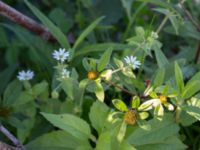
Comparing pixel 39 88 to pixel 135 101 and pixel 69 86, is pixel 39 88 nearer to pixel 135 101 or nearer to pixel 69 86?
pixel 69 86

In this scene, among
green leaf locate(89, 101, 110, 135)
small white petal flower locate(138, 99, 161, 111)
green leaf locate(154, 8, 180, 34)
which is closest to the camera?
small white petal flower locate(138, 99, 161, 111)

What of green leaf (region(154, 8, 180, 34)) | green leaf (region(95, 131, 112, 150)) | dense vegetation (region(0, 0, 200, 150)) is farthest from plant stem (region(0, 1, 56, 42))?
green leaf (region(95, 131, 112, 150))

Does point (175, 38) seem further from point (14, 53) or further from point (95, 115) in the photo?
point (95, 115)

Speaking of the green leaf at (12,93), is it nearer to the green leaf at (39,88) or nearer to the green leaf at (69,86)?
the green leaf at (39,88)

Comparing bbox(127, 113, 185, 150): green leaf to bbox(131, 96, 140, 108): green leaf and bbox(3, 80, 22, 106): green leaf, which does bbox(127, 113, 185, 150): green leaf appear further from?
bbox(3, 80, 22, 106): green leaf

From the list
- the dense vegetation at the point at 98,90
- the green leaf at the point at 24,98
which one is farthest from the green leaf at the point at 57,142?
the green leaf at the point at 24,98

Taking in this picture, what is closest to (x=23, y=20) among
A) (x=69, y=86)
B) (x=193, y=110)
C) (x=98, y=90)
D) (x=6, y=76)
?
(x=6, y=76)
